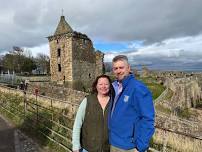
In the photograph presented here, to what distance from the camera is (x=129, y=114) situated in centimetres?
382

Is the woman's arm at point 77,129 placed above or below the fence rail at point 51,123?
above

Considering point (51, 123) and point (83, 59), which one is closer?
point (51, 123)

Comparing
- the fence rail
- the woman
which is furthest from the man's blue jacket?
the fence rail

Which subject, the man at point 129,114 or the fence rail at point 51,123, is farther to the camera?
the fence rail at point 51,123

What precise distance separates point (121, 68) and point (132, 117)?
0.62 metres

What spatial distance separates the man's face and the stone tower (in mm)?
39531

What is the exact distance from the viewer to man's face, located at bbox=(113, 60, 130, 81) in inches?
155

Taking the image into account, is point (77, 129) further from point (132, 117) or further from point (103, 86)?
point (132, 117)

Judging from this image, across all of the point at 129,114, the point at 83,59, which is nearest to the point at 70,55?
the point at 83,59

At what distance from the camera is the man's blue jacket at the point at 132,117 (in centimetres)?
360

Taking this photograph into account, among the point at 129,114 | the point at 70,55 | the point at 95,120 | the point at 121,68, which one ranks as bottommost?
the point at 95,120

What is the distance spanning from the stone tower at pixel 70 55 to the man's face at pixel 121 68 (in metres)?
39.5

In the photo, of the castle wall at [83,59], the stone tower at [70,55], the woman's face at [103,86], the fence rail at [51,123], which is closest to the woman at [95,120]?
the woman's face at [103,86]

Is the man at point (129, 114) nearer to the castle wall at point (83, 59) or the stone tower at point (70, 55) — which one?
the stone tower at point (70, 55)
